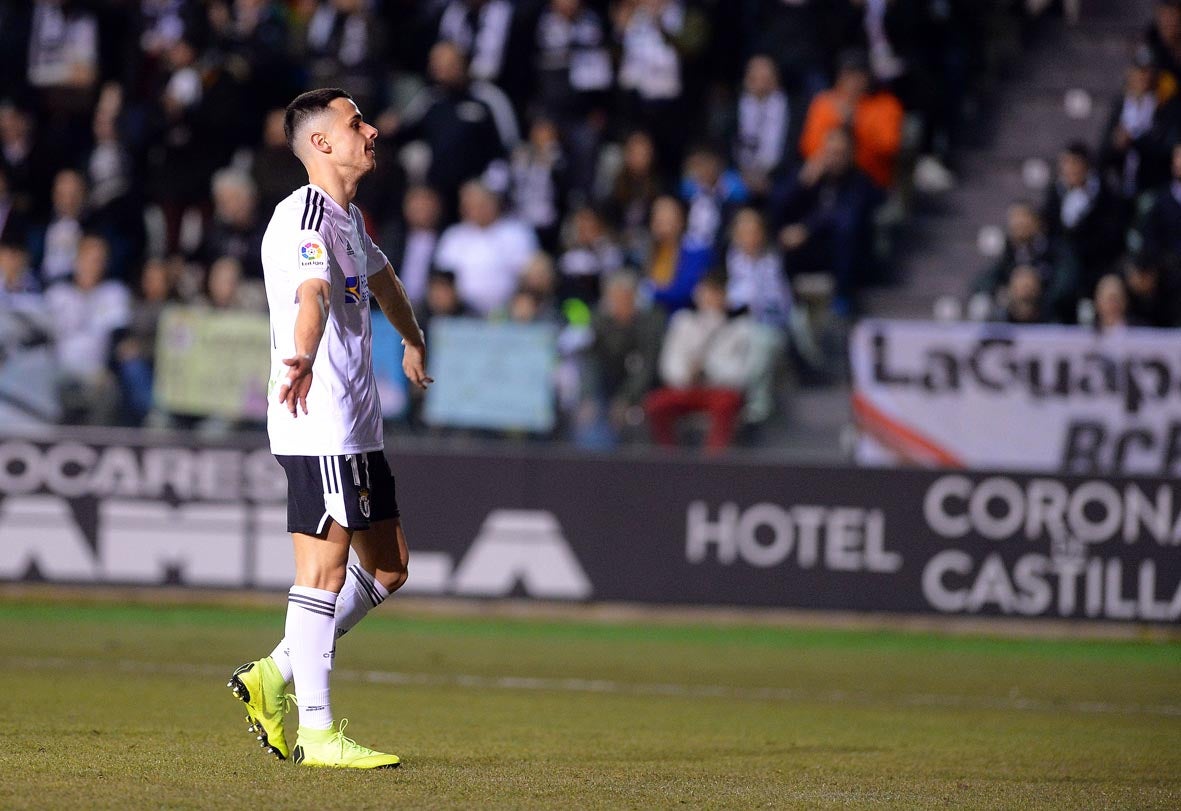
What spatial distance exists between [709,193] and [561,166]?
151 cm

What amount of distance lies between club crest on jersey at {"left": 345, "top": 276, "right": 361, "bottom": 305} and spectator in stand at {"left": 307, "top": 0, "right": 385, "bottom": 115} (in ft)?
34.9

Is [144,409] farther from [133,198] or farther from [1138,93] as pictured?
[1138,93]

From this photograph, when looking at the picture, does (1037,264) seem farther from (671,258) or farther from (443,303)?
(443,303)

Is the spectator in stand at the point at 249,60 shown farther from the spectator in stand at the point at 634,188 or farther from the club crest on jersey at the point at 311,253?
the club crest on jersey at the point at 311,253

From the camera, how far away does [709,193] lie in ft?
46.8

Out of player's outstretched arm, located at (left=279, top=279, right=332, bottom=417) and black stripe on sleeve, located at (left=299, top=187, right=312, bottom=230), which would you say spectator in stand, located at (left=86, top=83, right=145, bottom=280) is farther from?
player's outstretched arm, located at (left=279, top=279, right=332, bottom=417)

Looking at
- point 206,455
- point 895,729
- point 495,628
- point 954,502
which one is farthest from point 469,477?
point 895,729

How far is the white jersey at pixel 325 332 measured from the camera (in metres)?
5.70

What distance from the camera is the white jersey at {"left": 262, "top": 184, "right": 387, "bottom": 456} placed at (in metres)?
5.70

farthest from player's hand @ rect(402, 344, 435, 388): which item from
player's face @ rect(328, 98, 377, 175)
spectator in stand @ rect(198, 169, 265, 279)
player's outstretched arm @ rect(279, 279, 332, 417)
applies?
spectator in stand @ rect(198, 169, 265, 279)

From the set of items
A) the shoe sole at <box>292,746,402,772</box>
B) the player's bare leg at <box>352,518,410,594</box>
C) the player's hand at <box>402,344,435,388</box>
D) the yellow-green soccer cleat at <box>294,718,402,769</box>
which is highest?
the player's hand at <box>402,344,435,388</box>

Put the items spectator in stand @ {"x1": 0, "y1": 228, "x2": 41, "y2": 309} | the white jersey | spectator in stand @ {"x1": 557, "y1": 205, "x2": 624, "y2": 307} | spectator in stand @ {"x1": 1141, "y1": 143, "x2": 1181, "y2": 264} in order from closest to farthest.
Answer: the white jersey
spectator in stand @ {"x1": 1141, "y1": 143, "x2": 1181, "y2": 264}
spectator in stand @ {"x1": 0, "y1": 228, "x2": 41, "y2": 309}
spectator in stand @ {"x1": 557, "y1": 205, "x2": 624, "y2": 307}

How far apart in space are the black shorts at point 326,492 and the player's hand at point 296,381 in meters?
0.37

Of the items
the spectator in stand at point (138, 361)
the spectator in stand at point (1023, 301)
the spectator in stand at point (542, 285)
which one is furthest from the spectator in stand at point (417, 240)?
the spectator in stand at point (1023, 301)
